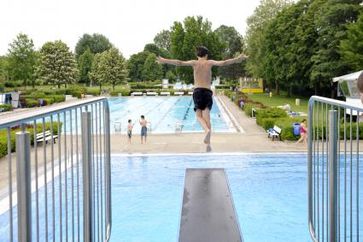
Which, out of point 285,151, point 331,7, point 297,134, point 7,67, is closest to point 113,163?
point 285,151

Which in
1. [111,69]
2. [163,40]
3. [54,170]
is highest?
[163,40]

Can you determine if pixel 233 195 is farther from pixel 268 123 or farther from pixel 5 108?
pixel 5 108

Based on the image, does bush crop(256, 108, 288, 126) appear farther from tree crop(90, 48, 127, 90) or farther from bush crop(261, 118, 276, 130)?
tree crop(90, 48, 127, 90)

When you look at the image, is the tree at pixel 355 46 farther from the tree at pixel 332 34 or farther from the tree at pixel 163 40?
the tree at pixel 163 40

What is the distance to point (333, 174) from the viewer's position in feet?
12.9

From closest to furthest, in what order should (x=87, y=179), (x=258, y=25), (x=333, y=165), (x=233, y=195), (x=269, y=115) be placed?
(x=333, y=165), (x=87, y=179), (x=233, y=195), (x=269, y=115), (x=258, y=25)

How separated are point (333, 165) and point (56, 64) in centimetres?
7042

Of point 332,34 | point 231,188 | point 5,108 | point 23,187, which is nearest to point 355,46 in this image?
point 332,34

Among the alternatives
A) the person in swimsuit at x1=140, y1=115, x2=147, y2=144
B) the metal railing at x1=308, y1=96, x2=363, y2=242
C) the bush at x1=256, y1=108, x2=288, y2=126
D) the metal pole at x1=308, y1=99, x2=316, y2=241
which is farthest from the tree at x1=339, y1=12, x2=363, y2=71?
the metal railing at x1=308, y1=96, x2=363, y2=242

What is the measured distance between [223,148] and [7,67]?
5870cm

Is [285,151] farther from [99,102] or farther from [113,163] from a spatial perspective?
[99,102]

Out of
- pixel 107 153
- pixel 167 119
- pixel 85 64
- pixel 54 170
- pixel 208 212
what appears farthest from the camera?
pixel 85 64

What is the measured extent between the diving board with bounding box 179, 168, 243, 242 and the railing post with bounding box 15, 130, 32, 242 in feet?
6.60

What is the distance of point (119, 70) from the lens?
257 ft
